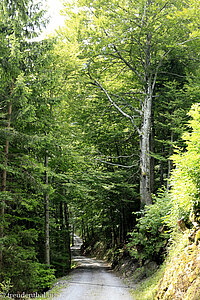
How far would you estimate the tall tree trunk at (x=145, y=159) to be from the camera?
38.3 ft

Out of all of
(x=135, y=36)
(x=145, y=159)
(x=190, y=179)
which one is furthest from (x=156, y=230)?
(x=135, y=36)

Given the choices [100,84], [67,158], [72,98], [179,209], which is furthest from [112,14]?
[179,209]

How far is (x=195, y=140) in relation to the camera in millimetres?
4855

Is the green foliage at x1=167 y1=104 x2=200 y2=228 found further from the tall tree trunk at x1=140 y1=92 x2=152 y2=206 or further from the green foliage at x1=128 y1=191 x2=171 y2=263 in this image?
the tall tree trunk at x1=140 y1=92 x2=152 y2=206

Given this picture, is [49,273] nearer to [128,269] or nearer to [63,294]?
[63,294]

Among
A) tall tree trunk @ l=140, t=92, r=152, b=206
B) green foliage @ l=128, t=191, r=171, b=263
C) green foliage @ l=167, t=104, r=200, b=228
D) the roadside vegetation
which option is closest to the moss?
the roadside vegetation

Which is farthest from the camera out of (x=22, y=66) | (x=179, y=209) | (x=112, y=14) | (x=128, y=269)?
(x=128, y=269)

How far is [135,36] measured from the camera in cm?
1191

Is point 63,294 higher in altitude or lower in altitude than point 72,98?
lower

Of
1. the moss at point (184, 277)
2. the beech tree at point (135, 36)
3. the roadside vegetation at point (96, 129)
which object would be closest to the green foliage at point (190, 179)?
the roadside vegetation at point (96, 129)

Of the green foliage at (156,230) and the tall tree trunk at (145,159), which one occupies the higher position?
the tall tree trunk at (145,159)

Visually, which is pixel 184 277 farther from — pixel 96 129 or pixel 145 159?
pixel 96 129

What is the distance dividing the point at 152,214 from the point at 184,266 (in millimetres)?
3441

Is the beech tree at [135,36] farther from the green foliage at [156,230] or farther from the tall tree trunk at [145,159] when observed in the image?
the green foliage at [156,230]
